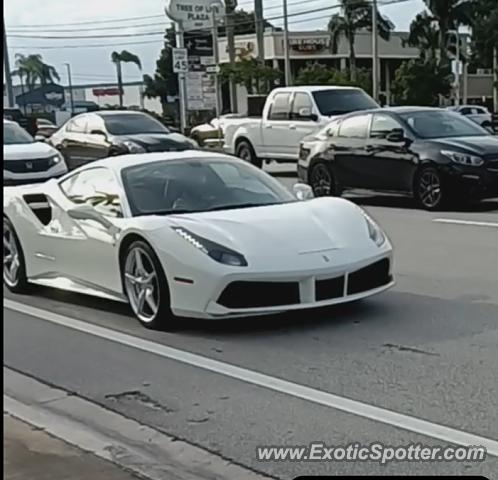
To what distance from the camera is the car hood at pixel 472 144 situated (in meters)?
14.1

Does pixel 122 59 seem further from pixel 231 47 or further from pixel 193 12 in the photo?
pixel 193 12

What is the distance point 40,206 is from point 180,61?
67.4 ft

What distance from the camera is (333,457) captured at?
4754 millimetres

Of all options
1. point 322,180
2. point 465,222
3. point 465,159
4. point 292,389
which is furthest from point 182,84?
point 292,389

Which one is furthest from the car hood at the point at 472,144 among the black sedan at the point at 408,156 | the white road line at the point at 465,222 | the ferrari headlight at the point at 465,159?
the white road line at the point at 465,222

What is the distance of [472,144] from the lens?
14.3m

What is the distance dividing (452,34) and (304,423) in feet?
218

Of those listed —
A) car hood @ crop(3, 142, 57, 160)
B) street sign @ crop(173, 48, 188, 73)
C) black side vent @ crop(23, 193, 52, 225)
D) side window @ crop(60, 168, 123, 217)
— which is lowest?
car hood @ crop(3, 142, 57, 160)

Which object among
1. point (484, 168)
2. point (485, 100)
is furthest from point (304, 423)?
point (485, 100)

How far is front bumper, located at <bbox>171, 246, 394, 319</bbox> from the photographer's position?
6977 mm

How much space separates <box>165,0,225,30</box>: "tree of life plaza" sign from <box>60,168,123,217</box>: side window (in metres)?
25.3

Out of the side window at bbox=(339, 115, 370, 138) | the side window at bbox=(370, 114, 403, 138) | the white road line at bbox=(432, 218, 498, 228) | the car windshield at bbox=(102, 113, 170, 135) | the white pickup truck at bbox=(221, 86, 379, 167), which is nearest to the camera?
the white road line at bbox=(432, 218, 498, 228)

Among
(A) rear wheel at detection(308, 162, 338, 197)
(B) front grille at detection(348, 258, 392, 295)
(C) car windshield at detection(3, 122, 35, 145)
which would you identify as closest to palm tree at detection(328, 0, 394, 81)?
(C) car windshield at detection(3, 122, 35, 145)

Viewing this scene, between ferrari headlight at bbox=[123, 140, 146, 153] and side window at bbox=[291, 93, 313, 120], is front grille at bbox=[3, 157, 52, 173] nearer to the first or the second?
ferrari headlight at bbox=[123, 140, 146, 153]
